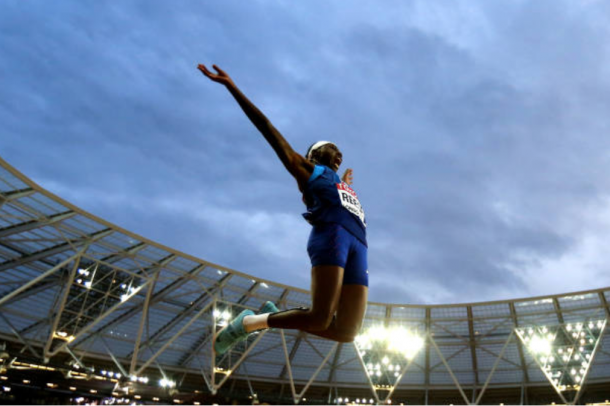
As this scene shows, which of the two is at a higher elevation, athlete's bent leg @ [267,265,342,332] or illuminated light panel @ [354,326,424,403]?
illuminated light panel @ [354,326,424,403]

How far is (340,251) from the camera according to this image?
137 inches

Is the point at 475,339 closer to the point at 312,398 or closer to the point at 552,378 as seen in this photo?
the point at 552,378

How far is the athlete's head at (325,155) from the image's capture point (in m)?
4.36

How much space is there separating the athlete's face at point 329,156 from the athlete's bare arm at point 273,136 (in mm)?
594

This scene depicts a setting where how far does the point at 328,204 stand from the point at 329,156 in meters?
0.77

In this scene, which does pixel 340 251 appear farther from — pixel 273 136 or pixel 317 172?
pixel 273 136

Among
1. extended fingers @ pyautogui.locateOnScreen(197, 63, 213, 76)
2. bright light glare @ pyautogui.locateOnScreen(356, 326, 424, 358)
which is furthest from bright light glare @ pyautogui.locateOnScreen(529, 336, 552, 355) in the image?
extended fingers @ pyautogui.locateOnScreen(197, 63, 213, 76)

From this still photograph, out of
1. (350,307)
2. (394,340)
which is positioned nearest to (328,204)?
(350,307)

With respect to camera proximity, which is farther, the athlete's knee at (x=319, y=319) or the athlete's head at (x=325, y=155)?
the athlete's head at (x=325, y=155)

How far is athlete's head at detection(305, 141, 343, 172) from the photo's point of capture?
436 cm

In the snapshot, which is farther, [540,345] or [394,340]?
[394,340]

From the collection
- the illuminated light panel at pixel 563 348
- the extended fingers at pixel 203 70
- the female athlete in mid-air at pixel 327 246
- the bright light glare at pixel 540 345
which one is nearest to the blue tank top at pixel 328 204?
the female athlete in mid-air at pixel 327 246

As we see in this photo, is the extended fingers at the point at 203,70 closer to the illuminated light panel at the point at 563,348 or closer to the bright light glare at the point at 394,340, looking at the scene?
the bright light glare at the point at 394,340

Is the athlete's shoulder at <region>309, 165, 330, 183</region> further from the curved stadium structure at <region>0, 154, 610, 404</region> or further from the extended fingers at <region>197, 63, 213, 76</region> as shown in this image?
the curved stadium structure at <region>0, 154, 610, 404</region>
